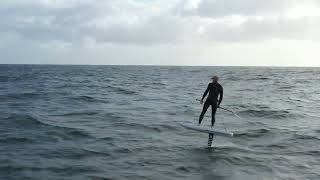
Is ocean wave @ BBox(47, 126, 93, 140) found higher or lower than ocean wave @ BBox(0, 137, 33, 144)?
higher

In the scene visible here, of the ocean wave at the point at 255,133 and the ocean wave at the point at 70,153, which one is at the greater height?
the ocean wave at the point at 255,133

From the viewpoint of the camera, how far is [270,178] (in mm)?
13570

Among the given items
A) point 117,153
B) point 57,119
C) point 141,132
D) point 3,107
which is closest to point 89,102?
point 3,107

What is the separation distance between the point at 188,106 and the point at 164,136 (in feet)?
46.4

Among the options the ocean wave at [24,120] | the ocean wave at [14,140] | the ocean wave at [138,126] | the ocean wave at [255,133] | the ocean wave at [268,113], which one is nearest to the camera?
the ocean wave at [14,140]

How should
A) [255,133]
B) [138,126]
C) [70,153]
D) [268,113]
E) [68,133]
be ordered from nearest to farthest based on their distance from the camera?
[70,153], [68,133], [255,133], [138,126], [268,113]

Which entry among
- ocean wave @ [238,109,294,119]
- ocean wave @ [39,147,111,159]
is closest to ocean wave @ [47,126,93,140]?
ocean wave @ [39,147,111,159]

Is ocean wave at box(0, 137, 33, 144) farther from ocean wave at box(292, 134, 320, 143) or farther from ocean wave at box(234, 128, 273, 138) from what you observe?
ocean wave at box(292, 134, 320, 143)

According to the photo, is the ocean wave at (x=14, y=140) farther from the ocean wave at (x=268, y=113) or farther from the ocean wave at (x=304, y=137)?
the ocean wave at (x=268, y=113)

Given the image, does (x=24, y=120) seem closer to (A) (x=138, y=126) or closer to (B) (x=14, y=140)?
(B) (x=14, y=140)

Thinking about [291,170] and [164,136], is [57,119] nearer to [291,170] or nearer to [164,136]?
[164,136]

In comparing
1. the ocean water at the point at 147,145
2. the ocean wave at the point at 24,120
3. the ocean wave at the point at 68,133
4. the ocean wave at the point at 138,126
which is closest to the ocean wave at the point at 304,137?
the ocean water at the point at 147,145

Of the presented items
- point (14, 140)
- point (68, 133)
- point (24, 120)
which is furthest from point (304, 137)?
point (24, 120)

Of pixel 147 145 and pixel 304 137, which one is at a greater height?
pixel 304 137
